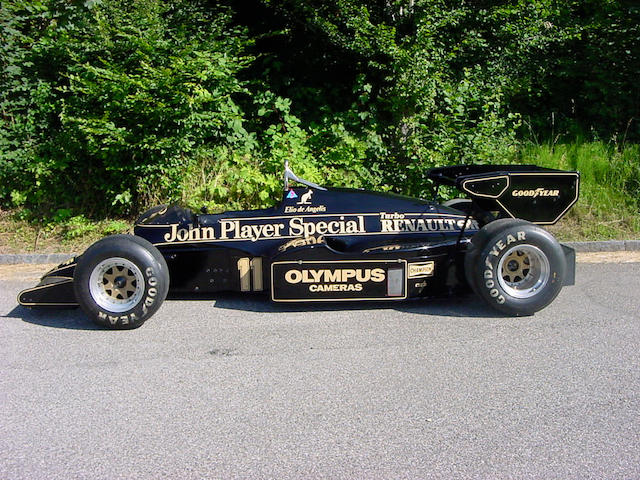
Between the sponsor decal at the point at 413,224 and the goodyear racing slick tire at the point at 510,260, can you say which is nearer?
the goodyear racing slick tire at the point at 510,260

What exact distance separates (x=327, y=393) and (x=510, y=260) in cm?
236

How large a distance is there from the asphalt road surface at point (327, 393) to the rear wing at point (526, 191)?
92cm

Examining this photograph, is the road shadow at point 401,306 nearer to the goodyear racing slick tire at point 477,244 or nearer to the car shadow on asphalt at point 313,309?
the car shadow on asphalt at point 313,309

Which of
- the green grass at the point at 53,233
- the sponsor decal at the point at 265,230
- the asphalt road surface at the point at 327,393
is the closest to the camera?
the asphalt road surface at the point at 327,393

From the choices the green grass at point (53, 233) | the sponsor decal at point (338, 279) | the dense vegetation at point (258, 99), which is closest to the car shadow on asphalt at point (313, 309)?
the sponsor decal at point (338, 279)

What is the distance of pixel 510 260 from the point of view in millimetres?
5520

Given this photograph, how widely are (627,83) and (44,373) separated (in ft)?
36.0

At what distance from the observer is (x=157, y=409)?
3861 mm

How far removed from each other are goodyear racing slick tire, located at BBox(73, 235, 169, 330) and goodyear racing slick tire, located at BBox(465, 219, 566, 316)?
2.72 metres

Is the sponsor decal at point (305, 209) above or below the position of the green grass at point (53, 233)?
above

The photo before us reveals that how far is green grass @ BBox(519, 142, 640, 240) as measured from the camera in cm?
873

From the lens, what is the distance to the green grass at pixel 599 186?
8.73 meters

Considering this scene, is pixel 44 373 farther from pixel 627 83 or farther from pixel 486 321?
pixel 627 83

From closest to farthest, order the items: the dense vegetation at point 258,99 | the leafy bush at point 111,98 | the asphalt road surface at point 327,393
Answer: the asphalt road surface at point 327,393, the leafy bush at point 111,98, the dense vegetation at point 258,99
